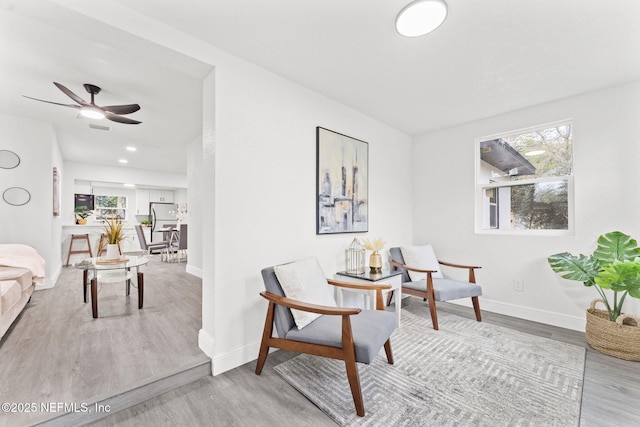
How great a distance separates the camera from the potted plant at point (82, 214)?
6.40 m

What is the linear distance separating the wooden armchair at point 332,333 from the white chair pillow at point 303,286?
0.04m

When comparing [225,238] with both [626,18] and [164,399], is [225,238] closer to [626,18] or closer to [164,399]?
[164,399]

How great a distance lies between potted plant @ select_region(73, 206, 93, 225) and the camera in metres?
6.40

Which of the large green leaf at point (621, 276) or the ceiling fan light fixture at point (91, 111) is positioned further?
the ceiling fan light fixture at point (91, 111)

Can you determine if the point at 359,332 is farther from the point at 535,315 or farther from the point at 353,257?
the point at 535,315

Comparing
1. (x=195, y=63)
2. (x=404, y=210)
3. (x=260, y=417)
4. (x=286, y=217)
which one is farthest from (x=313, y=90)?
(x=260, y=417)

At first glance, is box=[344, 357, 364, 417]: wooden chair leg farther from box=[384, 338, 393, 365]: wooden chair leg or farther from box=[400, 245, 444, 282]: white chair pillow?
box=[400, 245, 444, 282]: white chair pillow

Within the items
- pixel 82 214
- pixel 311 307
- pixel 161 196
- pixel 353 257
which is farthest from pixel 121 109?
pixel 161 196

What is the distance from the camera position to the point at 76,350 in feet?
6.84

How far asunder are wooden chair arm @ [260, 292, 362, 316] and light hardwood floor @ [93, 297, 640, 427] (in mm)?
569

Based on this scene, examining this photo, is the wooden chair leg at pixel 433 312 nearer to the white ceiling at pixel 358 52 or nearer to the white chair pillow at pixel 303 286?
the white chair pillow at pixel 303 286

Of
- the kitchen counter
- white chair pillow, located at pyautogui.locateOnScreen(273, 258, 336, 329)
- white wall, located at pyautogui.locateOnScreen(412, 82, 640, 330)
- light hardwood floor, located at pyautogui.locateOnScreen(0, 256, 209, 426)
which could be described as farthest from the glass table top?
white wall, located at pyautogui.locateOnScreen(412, 82, 640, 330)

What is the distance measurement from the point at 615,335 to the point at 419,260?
170 cm

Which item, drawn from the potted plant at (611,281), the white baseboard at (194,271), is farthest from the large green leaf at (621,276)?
the white baseboard at (194,271)
